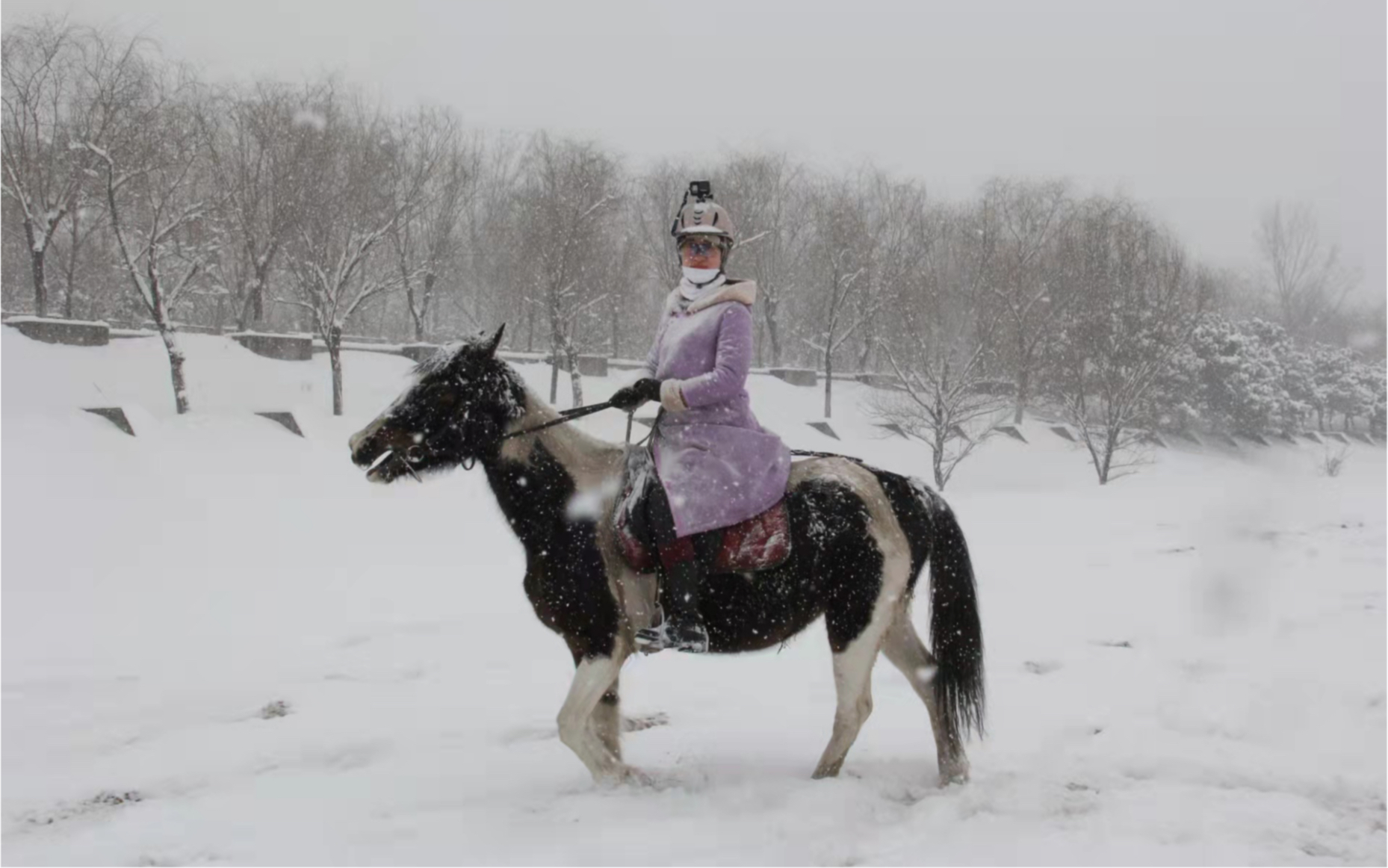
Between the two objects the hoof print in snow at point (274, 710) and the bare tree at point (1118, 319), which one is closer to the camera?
the hoof print in snow at point (274, 710)

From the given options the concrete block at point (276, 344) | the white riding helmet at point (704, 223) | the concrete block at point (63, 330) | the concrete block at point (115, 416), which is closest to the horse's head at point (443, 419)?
the white riding helmet at point (704, 223)

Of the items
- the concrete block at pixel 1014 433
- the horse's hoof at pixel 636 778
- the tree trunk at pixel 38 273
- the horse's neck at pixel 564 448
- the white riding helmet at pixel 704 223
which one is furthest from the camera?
the concrete block at pixel 1014 433

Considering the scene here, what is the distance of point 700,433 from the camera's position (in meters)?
3.97

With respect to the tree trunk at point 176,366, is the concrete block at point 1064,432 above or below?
below

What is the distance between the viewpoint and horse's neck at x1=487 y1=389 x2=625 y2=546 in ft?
12.9

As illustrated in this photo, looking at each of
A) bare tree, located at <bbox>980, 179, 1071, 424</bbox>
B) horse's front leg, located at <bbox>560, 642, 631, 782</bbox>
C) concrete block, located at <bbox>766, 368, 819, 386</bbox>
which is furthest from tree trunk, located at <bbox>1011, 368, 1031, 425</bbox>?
horse's front leg, located at <bbox>560, 642, 631, 782</bbox>

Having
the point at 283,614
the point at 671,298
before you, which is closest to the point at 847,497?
the point at 671,298

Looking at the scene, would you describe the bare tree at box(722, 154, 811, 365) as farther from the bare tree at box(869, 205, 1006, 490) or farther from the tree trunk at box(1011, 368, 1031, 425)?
the tree trunk at box(1011, 368, 1031, 425)

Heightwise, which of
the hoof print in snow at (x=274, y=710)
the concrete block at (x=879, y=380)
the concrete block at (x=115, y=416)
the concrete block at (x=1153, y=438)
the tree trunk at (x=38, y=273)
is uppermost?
the tree trunk at (x=38, y=273)

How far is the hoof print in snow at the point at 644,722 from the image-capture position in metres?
4.82

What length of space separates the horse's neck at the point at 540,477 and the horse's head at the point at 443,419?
10 cm

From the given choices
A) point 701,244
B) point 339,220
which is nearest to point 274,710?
point 701,244

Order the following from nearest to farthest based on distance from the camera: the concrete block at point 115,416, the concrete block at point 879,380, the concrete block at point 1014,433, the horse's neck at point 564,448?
1. the horse's neck at point 564,448
2. the concrete block at point 115,416
3. the concrete block at point 879,380
4. the concrete block at point 1014,433

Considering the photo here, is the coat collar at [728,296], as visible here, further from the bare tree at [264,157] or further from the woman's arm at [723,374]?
the bare tree at [264,157]
